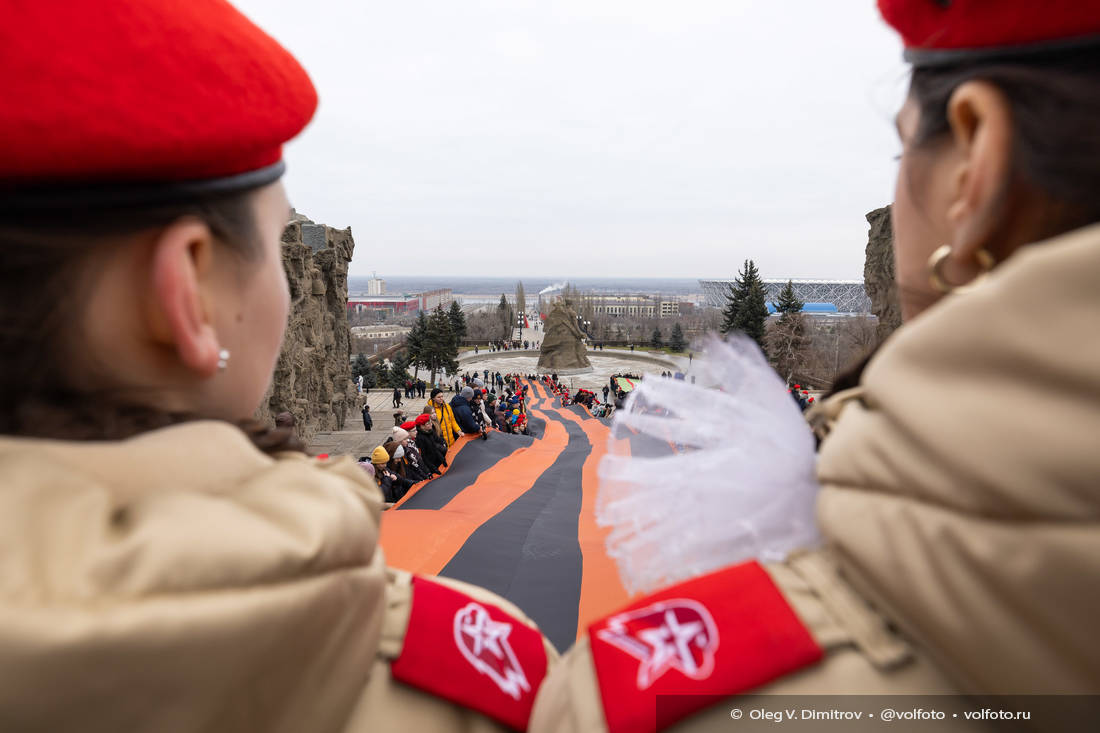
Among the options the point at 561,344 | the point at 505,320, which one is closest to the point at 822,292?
the point at 505,320

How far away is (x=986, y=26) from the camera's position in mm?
739

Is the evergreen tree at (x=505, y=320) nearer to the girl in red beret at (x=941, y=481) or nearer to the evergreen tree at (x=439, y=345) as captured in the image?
the evergreen tree at (x=439, y=345)

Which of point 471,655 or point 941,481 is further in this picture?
point 471,655

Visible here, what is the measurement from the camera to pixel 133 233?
859 mm

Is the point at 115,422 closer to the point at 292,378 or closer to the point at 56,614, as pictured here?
the point at 56,614

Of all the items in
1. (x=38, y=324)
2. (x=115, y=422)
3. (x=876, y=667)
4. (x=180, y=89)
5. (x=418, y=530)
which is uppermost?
(x=180, y=89)

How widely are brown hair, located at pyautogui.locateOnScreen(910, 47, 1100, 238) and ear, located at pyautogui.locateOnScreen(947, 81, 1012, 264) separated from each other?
0.01m

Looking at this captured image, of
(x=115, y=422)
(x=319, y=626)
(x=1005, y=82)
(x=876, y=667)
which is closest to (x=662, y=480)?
(x=876, y=667)

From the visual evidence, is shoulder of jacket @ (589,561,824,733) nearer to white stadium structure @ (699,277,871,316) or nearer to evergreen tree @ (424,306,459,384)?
evergreen tree @ (424,306,459,384)

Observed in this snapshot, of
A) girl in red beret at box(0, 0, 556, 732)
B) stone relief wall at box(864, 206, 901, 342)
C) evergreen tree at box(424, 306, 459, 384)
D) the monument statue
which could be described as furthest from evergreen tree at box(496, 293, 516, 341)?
girl in red beret at box(0, 0, 556, 732)

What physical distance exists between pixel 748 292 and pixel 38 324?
2395 cm

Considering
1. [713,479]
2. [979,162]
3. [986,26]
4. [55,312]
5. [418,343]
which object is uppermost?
[986,26]

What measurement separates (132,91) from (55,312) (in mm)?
329

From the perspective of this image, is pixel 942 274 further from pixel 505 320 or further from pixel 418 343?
pixel 505 320
